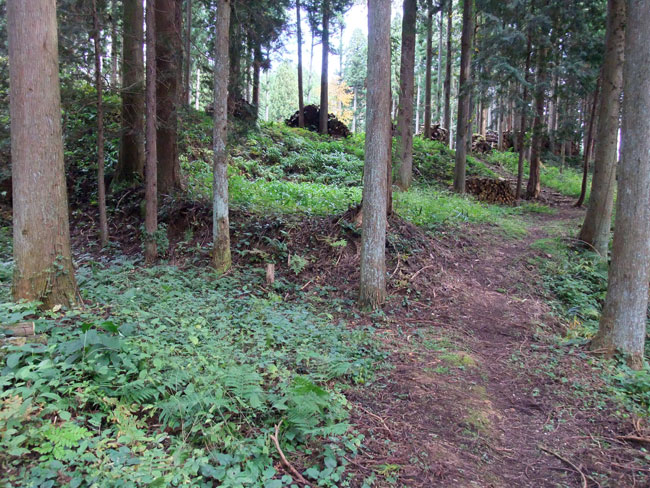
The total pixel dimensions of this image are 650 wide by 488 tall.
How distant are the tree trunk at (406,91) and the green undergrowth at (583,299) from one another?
224 inches

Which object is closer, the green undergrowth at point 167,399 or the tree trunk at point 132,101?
the green undergrowth at point 167,399

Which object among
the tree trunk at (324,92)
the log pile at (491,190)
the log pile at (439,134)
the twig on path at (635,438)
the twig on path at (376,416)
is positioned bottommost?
the twig on path at (635,438)

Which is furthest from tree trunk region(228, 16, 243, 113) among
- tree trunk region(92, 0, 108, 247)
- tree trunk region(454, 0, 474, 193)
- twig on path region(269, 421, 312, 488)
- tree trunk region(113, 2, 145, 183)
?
tree trunk region(454, 0, 474, 193)

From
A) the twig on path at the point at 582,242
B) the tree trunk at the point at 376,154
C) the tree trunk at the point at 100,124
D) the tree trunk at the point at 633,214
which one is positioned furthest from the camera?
the twig on path at the point at 582,242

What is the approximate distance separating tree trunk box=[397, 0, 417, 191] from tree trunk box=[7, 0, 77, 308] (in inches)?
389

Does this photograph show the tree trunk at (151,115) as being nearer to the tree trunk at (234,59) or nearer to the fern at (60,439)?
the tree trunk at (234,59)

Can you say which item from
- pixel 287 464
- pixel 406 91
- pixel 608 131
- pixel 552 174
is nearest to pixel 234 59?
pixel 406 91

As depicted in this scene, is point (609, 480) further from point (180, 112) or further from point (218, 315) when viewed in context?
point (180, 112)

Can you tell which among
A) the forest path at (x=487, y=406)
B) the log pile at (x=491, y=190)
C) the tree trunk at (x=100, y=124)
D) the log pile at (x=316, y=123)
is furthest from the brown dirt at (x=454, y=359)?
the log pile at (x=316, y=123)

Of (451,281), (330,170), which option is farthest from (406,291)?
(330,170)

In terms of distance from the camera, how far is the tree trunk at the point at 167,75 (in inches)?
370

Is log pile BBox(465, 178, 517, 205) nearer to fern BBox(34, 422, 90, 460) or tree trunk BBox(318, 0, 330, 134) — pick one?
tree trunk BBox(318, 0, 330, 134)

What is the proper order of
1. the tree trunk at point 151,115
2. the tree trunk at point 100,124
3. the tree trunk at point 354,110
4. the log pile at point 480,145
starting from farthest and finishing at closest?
1. the tree trunk at point 354,110
2. the log pile at point 480,145
3. the tree trunk at point 100,124
4. the tree trunk at point 151,115

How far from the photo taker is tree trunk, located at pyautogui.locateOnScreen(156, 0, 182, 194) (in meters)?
9.40
